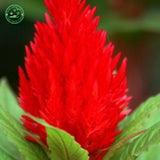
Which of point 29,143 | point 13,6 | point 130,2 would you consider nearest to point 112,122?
point 29,143

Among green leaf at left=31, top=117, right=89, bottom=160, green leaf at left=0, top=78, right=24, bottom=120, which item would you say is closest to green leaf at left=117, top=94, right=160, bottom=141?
green leaf at left=31, top=117, right=89, bottom=160

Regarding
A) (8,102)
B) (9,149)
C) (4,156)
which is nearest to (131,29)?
(8,102)

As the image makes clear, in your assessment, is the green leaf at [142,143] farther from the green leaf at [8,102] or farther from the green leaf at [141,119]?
the green leaf at [8,102]

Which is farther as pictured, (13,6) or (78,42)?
(13,6)

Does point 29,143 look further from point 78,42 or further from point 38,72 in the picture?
point 78,42

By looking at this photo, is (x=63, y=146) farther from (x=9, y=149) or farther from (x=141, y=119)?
(x=9, y=149)

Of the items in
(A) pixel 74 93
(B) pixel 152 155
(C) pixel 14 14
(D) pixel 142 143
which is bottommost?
(B) pixel 152 155

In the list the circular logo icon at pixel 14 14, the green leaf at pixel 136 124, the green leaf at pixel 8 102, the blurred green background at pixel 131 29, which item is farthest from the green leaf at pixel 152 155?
the blurred green background at pixel 131 29
